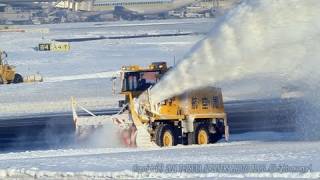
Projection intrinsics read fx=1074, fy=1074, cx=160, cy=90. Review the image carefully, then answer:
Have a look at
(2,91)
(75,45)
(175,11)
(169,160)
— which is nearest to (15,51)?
(75,45)

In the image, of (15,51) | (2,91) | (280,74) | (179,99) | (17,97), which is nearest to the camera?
(280,74)

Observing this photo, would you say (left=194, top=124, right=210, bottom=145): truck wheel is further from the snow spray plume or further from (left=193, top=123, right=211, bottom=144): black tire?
the snow spray plume

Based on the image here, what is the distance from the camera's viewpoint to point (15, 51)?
286ft

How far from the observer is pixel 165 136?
1010 inches

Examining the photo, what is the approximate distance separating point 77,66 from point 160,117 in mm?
40778

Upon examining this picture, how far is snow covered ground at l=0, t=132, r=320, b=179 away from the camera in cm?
1814

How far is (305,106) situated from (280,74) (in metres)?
3.09

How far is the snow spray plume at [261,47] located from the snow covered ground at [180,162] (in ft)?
5.20

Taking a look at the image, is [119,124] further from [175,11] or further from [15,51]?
[175,11]

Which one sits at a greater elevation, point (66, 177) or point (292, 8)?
point (292, 8)

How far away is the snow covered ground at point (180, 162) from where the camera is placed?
18.1 metres

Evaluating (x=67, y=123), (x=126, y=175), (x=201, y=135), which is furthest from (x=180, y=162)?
(x=67, y=123)

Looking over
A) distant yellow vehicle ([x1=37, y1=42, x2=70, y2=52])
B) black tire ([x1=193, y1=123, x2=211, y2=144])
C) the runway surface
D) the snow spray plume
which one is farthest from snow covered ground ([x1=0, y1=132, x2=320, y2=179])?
distant yellow vehicle ([x1=37, y1=42, x2=70, y2=52])

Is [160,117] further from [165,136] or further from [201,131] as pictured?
[201,131]
